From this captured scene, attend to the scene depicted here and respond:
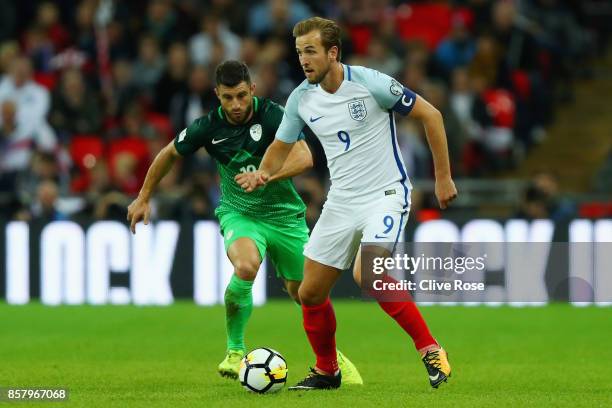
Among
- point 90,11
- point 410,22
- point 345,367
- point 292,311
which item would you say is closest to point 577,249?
point 292,311

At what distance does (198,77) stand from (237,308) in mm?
8930

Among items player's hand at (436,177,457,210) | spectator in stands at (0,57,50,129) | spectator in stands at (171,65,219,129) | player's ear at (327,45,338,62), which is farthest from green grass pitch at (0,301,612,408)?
spectator in stands at (0,57,50,129)

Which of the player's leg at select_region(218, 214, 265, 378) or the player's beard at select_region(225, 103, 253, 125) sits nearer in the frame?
the player's leg at select_region(218, 214, 265, 378)

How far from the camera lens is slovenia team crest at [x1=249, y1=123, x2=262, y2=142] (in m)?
9.89

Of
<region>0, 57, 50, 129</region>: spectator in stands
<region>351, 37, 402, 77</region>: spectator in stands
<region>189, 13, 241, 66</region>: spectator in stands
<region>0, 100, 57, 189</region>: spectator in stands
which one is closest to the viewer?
<region>0, 100, 57, 189</region>: spectator in stands

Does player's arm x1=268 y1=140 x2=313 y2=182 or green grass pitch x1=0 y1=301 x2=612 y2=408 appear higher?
player's arm x1=268 y1=140 x2=313 y2=182

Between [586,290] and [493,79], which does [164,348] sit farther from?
[493,79]

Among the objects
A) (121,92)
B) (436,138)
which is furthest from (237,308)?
(121,92)

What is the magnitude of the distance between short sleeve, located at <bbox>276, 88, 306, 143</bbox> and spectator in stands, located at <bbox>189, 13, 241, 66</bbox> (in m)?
10.0

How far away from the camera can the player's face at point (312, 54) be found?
339 inches

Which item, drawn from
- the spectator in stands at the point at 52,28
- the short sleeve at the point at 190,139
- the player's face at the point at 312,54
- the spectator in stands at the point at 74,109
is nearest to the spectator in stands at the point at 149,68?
the spectator in stands at the point at 74,109

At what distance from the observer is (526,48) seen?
20.2 m

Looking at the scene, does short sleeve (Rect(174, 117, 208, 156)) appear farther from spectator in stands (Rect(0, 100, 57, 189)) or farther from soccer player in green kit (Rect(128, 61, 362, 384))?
spectator in stands (Rect(0, 100, 57, 189))

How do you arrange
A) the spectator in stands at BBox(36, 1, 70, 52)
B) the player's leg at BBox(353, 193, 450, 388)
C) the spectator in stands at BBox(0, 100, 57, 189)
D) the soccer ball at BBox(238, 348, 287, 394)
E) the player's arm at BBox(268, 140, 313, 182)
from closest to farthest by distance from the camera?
the player's leg at BBox(353, 193, 450, 388) < the soccer ball at BBox(238, 348, 287, 394) < the player's arm at BBox(268, 140, 313, 182) < the spectator in stands at BBox(0, 100, 57, 189) < the spectator in stands at BBox(36, 1, 70, 52)
